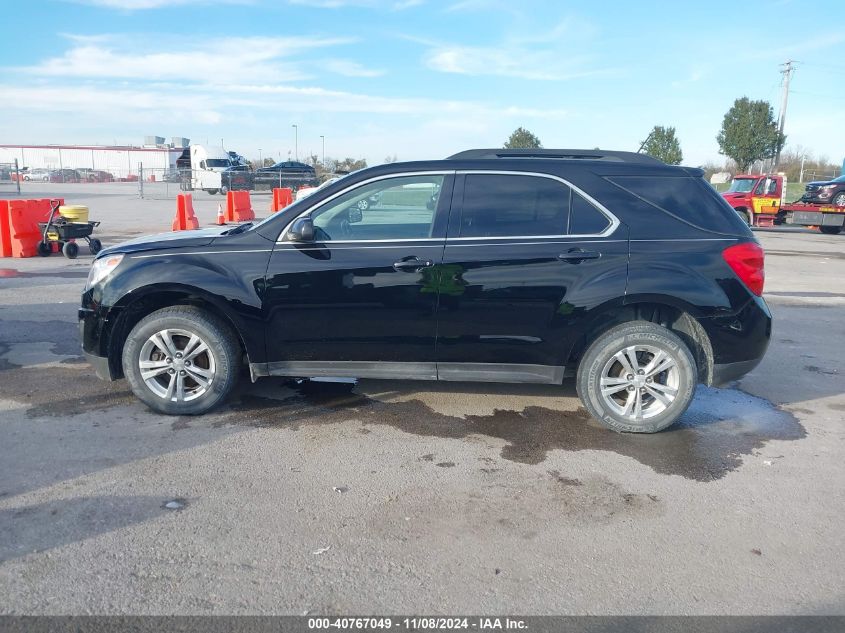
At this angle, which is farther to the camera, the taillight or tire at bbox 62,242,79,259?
tire at bbox 62,242,79,259

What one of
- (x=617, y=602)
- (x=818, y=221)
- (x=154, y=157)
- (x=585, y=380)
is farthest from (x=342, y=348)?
(x=154, y=157)

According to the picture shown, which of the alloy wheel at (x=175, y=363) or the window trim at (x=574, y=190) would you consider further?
the alloy wheel at (x=175, y=363)

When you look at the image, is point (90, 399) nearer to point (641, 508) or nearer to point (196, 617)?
point (196, 617)

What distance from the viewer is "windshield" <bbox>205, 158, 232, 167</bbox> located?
4522 cm

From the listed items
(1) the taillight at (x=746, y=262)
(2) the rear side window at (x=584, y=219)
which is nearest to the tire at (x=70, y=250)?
(2) the rear side window at (x=584, y=219)

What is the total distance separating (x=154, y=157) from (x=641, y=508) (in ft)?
334

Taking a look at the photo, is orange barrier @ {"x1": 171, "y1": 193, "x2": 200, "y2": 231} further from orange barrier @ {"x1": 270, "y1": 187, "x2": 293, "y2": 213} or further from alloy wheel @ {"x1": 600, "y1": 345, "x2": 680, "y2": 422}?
alloy wheel @ {"x1": 600, "y1": 345, "x2": 680, "y2": 422}

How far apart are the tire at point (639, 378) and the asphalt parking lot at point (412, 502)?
A: 0.51ft

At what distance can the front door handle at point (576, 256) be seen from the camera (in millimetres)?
4695

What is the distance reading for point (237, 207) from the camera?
21.3 metres

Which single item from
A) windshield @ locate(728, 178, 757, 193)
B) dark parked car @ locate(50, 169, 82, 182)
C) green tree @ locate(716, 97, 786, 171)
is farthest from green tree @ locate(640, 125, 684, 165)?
dark parked car @ locate(50, 169, 82, 182)

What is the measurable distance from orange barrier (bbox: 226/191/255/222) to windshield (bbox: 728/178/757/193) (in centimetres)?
1796

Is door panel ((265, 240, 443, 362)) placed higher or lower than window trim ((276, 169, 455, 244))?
lower

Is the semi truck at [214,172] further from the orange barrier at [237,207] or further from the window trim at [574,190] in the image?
the window trim at [574,190]
